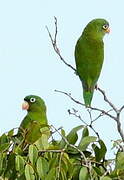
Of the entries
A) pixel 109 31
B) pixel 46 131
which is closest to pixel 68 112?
pixel 46 131

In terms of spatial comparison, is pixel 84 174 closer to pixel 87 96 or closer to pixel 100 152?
pixel 100 152

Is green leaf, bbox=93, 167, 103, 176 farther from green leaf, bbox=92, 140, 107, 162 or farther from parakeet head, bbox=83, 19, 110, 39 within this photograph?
parakeet head, bbox=83, 19, 110, 39

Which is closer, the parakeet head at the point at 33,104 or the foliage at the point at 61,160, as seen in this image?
the foliage at the point at 61,160

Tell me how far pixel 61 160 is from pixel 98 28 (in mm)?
1540

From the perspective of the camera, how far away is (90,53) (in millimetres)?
3123

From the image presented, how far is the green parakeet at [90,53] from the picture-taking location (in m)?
3.02

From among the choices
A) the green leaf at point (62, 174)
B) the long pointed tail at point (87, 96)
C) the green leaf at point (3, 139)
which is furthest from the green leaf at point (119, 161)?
the long pointed tail at point (87, 96)

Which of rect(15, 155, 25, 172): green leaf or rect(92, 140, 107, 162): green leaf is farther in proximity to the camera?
rect(92, 140, 107, 162): green leaf

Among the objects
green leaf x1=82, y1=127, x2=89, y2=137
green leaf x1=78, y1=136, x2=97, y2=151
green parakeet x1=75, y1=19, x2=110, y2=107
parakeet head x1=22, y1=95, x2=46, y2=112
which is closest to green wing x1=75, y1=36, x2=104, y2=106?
green parakeet x1=75, y1=19, x2=110, y2=107

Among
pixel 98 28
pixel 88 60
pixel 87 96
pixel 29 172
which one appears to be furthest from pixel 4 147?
pixel 98 28

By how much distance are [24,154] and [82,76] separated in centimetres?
115

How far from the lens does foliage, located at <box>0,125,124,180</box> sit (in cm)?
181

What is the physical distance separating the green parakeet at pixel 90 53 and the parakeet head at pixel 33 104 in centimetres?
40

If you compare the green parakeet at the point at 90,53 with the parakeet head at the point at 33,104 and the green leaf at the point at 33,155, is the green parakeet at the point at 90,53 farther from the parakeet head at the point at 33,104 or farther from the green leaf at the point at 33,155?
the green leaf at the point at 33,155
